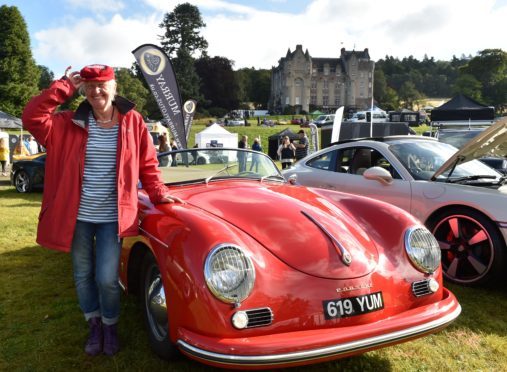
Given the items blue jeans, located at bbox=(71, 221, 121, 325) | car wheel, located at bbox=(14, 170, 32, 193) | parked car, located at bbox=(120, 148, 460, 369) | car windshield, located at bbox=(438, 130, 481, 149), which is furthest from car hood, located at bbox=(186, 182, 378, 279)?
car wheel, located at bbox=(14, 170, 32, 193)

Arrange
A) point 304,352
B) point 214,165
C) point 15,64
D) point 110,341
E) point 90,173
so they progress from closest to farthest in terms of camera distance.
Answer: point 304,352, point 90,173, point 110,341, point 214,165, point 15,64

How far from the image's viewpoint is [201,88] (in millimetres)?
78500

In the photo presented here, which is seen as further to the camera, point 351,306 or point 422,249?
point 422,249

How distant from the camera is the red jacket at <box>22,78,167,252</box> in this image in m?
2.73

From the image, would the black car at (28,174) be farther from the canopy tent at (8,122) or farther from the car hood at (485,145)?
the car hood at (485,145)

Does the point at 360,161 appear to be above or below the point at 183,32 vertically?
below

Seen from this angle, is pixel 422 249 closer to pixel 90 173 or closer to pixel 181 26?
pixel 90 173

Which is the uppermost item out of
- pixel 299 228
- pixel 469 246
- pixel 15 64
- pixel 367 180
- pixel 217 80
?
pixel 15 64

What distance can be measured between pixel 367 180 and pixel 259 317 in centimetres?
349

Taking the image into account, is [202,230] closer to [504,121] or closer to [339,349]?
[339,349]

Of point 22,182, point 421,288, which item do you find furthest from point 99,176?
point 22,182

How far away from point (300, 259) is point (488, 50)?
11110 cm

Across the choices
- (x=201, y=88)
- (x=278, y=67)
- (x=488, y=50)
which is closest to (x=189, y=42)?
(x=201, y=88)

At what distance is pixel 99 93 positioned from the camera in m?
2.76
